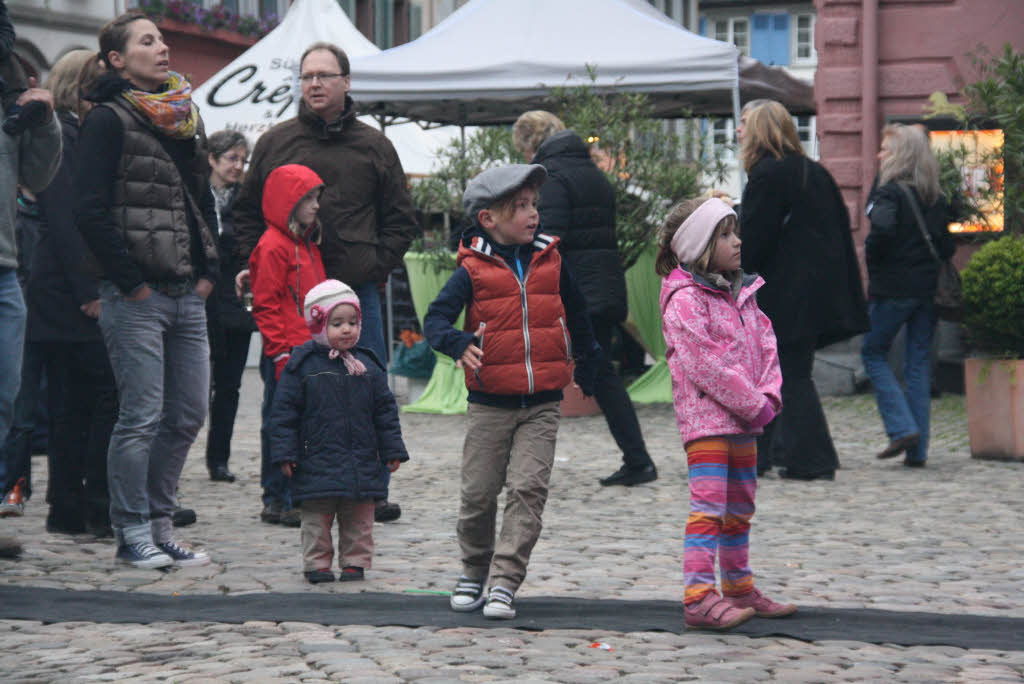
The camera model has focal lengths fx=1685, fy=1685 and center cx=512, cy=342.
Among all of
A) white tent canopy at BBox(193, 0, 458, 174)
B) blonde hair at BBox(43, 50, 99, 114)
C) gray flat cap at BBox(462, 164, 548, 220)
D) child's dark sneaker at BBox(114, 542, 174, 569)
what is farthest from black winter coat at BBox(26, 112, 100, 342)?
white tent canopy at BBox(193, 0, 458, 174)

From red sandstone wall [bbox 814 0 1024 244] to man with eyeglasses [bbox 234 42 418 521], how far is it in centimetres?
858

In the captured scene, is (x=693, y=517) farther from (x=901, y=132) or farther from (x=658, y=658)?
(x=901, y=132)

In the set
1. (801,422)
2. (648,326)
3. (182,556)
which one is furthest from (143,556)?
(648,326)

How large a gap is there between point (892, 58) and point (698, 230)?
1084 cm

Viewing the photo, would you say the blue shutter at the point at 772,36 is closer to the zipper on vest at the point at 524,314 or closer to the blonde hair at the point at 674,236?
the blonde hair at the point at 674,236

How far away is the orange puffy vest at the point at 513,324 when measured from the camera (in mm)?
5633

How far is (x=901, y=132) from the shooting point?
10.2m

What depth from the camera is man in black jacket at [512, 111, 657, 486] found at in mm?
9078

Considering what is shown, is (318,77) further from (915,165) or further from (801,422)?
(915,165)

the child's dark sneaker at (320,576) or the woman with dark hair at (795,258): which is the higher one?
the woman with dark hair at (795,258)

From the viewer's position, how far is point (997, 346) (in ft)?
33.5

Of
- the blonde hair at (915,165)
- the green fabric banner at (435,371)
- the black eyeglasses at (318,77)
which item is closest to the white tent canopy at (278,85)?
the green fabric banner at (435,371)

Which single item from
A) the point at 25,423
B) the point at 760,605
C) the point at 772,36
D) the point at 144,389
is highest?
the point at 772,36

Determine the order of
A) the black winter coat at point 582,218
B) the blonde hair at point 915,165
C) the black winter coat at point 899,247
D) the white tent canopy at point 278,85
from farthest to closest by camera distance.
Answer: the white tent canopy at point 278,85 → the blonde hair at point 915,165 → the black winter coat at point 899,247 → the black winter coat at point 582,218
